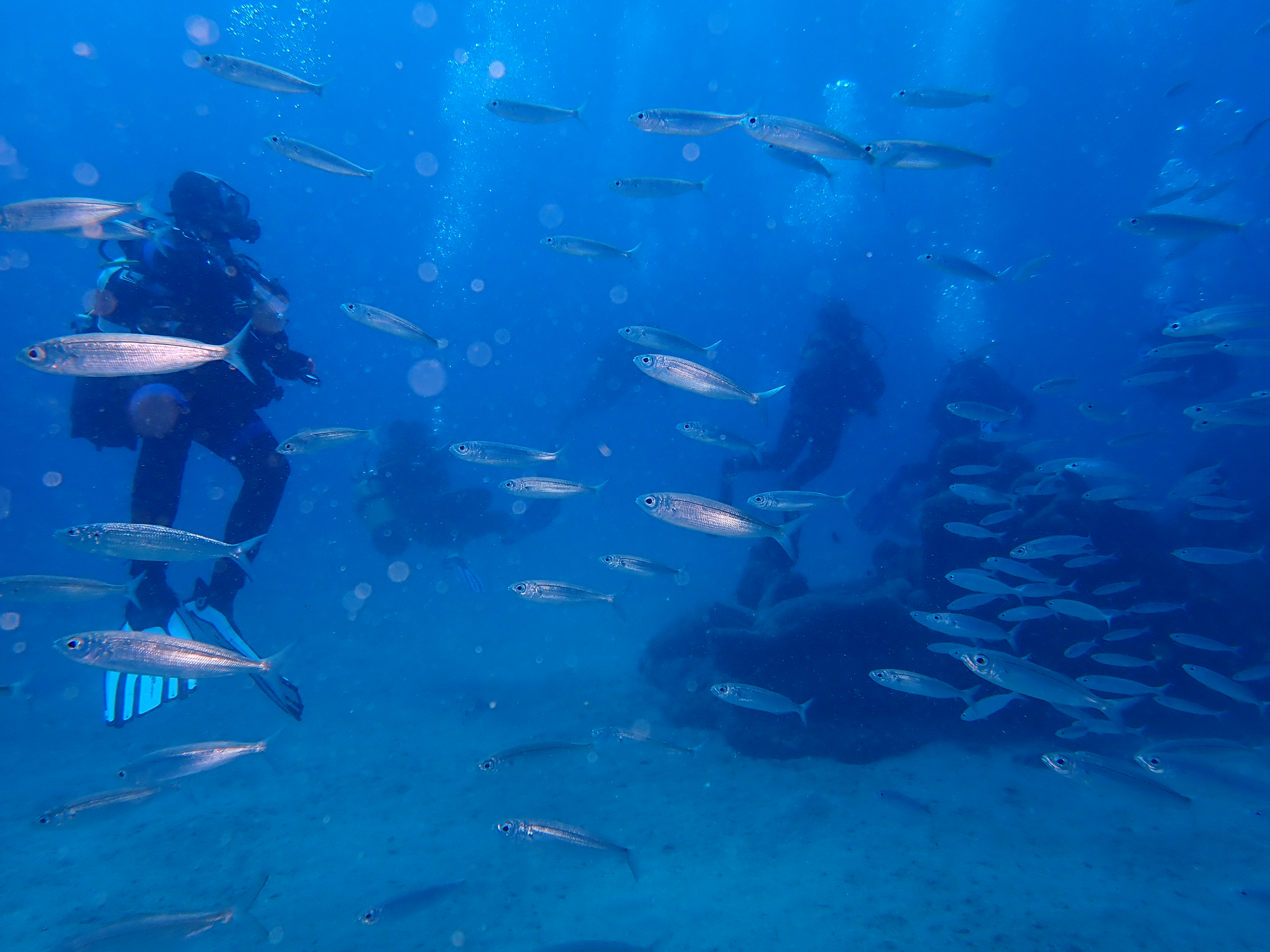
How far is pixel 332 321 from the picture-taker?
11550cm

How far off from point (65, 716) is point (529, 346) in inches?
4163

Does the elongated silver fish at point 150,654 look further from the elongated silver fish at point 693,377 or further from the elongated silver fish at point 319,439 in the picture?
the elongated silver fish at point 693,377

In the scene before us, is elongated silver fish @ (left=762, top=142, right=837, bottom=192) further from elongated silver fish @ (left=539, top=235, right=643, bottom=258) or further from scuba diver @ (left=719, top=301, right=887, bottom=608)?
scuba diver @ (left=719, top=301, right=887, bottom=608)

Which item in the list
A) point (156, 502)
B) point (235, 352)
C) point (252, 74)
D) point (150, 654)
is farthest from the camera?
point (252, 74)

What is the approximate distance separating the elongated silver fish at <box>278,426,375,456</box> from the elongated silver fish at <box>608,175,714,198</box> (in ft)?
13.6

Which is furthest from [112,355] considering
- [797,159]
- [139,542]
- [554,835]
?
Result: [797,159]

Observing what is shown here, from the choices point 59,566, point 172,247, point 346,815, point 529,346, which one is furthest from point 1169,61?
point 529,346

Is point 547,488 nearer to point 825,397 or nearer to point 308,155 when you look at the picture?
point 308,155

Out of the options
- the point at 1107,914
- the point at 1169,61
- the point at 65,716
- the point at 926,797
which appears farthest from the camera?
the point at 1169,61

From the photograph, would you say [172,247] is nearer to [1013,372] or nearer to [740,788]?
[740,788]

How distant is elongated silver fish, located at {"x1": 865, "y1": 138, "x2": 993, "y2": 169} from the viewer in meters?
5.61

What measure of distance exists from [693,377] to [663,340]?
4.07ft

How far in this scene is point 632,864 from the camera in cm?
417

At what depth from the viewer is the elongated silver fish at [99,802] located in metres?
4.07
